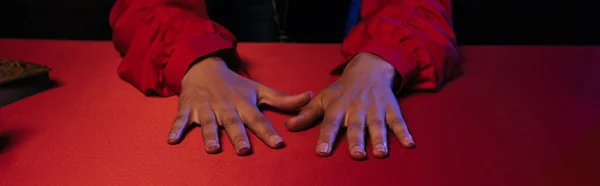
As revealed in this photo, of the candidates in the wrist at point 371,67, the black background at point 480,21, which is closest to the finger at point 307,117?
the wrist at point 371,67

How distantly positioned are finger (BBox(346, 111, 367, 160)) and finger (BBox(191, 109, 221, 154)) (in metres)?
0.15

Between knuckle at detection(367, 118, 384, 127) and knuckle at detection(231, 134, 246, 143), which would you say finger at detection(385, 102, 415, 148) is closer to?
knuckle at detection(367, 118, 384, 127)

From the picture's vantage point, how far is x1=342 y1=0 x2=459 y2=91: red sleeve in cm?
76

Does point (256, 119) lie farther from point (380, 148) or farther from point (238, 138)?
point (380, 148)

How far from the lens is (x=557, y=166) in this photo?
22.0 inches

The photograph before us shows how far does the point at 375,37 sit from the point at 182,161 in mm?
381

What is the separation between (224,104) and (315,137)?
0.44 ft

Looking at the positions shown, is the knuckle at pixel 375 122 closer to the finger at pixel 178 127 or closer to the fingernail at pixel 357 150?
the fingernail at pixel 357 150

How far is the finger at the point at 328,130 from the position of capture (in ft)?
1.91

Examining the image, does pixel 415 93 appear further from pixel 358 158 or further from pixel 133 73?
pixel 133 73

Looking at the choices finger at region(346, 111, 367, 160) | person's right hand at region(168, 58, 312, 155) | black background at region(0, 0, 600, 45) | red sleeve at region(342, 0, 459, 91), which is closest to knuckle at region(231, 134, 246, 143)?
person's right hand at region(168, 58, 312, 155)

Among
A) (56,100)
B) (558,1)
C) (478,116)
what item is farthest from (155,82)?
(558,1)

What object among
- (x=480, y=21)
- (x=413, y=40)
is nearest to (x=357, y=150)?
(x=413, y=40)

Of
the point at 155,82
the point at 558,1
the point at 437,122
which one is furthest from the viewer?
the point at 558,1
